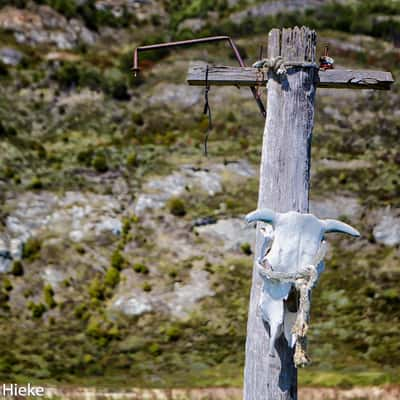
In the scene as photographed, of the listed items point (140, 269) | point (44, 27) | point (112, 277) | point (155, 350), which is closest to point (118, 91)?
point (44, 27)

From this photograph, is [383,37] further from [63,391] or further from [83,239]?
[63,391]

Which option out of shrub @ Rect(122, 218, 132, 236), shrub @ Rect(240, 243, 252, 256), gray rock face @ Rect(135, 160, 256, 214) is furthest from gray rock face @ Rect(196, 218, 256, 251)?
shrub @ Rect(122, 218, 132, 236)

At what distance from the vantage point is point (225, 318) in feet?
63.3

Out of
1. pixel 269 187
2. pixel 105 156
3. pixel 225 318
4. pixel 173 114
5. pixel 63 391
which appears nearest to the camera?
pixel 269 187

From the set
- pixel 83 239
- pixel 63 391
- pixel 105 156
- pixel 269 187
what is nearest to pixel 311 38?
Answer: pixel 269 187

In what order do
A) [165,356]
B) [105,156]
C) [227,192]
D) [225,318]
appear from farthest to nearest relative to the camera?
[105,156] → [227,192] → [225,318] → [165,356]

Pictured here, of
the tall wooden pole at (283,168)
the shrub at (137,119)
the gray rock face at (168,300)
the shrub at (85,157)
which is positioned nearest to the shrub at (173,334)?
the gray rock face at (168,300)

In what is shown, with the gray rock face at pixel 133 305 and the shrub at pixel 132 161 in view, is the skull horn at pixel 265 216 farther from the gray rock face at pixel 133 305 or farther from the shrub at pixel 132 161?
the shrub at pixel 132 161

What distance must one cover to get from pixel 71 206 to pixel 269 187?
20524 millimetres

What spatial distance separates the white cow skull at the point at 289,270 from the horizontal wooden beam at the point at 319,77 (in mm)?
1281

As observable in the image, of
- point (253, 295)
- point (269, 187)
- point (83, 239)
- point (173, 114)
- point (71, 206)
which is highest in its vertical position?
point (173, 114)

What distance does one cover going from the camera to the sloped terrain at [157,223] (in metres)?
17.2

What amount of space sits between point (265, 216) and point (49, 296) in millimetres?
16554

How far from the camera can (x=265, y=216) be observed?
4512 mm
